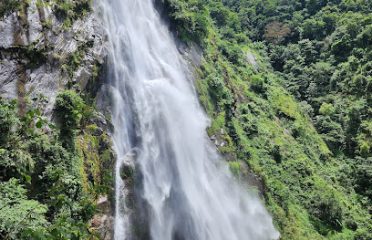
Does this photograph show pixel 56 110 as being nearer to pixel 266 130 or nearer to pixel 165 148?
pixel 165 148

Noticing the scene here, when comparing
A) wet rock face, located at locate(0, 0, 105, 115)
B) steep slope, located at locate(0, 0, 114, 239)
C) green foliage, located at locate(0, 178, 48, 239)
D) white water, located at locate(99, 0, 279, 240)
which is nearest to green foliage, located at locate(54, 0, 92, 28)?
steep slope, located at locate(0, 0, 114, 239)

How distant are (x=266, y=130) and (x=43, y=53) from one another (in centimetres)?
1717

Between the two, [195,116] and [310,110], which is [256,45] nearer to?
[310,110]

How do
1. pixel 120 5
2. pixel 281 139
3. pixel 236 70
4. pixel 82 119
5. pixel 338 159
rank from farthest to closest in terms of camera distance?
pixel 236 70, pixel 338 159, pixel 281 139, pixel 120 5, pixel 82 119

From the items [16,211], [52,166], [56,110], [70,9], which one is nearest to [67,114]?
[56,110]

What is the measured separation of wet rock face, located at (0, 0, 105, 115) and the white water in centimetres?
154

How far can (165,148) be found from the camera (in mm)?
18203

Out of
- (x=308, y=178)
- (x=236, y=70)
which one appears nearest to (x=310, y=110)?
(x=236, y=70)

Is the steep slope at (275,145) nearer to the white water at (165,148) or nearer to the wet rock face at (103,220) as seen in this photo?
the white water at (165,148)

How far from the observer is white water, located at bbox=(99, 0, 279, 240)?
53.9ft

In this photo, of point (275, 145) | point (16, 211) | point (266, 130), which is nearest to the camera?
point (16, 211)

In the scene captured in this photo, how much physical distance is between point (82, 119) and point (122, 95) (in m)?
2.73

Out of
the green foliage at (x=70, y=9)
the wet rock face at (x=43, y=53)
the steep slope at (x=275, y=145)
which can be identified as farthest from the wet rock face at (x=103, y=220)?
the steep slope at (x=275, y=145)

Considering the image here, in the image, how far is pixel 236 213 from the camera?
20.2m
